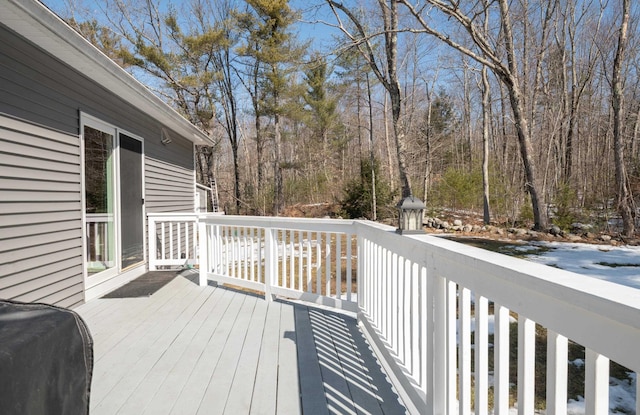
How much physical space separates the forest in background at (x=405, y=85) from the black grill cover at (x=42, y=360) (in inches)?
348

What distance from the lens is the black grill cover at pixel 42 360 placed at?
646 mm

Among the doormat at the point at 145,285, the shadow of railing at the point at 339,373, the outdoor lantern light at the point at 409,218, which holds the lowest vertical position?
the shadow of railing at the point at 339,373

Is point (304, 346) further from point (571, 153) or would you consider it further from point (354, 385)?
point (571, 153)

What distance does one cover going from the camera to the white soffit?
2551 millimetres

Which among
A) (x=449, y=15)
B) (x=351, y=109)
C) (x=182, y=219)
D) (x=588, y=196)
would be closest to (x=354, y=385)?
(x=182, y=219)

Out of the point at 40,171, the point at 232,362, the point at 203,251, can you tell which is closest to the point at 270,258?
the point at 203,251

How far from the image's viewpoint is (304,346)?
2.54m

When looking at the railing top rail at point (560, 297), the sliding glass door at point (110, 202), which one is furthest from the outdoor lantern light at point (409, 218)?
the sliding glass door at point (110, 202)

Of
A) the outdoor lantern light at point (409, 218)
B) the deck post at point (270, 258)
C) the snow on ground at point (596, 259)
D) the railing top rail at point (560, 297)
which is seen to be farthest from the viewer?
the snow on ground at point (596, 259)

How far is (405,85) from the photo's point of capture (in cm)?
1569

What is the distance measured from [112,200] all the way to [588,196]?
11.0m

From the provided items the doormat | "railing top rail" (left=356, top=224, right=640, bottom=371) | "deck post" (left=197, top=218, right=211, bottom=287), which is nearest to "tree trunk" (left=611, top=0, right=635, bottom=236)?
"deck post" (left=197, top=218, right=211, bottom=287)

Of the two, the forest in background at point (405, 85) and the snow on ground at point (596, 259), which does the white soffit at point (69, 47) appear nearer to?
the forest in background at point (405, 85)

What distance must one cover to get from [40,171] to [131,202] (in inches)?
67.6
